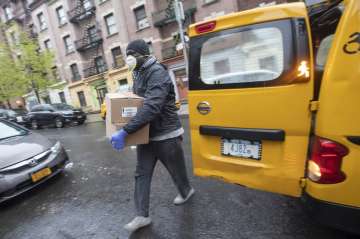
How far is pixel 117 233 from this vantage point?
2807mm

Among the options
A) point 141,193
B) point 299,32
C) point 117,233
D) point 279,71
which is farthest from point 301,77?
point 117,233

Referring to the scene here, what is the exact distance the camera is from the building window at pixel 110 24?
2162 cm

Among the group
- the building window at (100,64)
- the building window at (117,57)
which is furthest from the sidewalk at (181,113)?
the building window at (100,64)

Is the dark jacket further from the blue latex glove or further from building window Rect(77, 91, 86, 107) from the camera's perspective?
building window Rect(77, 91, 86, 107)

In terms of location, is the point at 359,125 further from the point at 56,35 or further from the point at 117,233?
the point at 56,35

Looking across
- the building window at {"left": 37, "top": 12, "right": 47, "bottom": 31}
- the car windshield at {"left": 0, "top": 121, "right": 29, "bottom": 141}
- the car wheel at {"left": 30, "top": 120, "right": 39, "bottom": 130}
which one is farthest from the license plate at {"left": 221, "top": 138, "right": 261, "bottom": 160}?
the building window at {"left": 37, "top": 12, "right": 47, "bottom": 31}

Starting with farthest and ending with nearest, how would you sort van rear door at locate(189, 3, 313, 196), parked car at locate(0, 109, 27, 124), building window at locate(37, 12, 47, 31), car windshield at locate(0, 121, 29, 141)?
building window at locate(37, 12, 47, 31)
parked car at locate(0, 109, 27, 124)
car windshield at locate(0, 121, 29, 141)
van rear door at locate(189, 3, 313, 196)

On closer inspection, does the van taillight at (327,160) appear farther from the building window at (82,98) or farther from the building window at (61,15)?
the building window at (61,15)

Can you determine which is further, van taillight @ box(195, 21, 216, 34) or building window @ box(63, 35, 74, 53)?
building window @ box(63, 35, 74, 53)

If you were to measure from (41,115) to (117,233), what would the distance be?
14.7 meters

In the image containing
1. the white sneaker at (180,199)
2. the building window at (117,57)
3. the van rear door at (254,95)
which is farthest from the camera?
the building window at (117,57)

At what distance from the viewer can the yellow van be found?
163cm

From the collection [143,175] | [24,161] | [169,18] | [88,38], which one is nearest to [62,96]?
[88,38]

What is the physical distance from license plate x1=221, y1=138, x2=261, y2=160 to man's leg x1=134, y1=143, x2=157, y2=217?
826 mm
